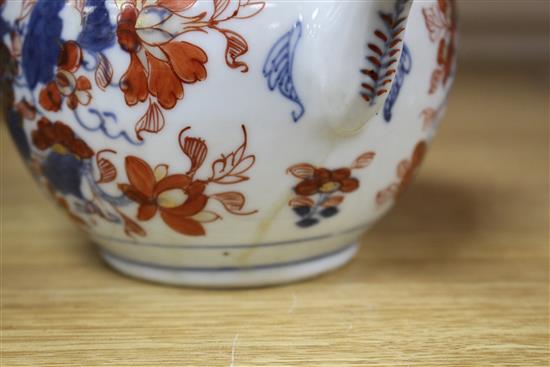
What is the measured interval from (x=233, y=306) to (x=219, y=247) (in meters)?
0.04

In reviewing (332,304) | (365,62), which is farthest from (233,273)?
(365,62)

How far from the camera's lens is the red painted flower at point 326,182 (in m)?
0.50

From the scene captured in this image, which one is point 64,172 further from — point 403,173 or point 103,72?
point 403,173

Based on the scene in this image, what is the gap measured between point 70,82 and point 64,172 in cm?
6

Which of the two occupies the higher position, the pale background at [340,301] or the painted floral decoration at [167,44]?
the painted floral decoration at [167,44]

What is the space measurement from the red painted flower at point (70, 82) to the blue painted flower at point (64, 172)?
0.11ft

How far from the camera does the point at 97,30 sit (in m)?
A: 0.48

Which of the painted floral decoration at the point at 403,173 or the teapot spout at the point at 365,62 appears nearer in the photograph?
the teapot spout at the point at 365,62

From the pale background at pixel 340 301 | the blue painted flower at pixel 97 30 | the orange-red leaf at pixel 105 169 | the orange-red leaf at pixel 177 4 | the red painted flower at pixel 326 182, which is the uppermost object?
the orange-red leaf at pixel 177 4

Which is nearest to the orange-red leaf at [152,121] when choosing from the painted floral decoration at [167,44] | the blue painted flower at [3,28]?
the painted floral decoration at [167,44]

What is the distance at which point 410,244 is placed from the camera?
66cm

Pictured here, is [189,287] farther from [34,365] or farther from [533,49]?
[533,49]

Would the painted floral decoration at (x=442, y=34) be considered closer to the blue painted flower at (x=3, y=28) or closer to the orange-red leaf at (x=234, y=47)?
the orange-red leaf at (x=234, y=47)

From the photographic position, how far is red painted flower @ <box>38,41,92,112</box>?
49 cm
